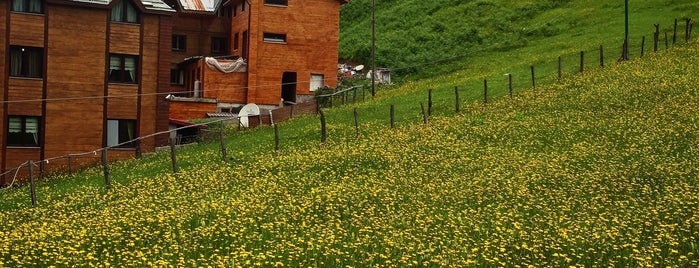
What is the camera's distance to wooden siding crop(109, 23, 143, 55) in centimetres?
4506

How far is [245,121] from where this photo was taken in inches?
2040

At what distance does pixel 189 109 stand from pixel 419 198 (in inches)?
1495

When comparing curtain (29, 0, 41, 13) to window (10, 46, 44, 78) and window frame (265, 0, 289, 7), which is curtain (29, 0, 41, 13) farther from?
window frame (265, 0, 289, 7)

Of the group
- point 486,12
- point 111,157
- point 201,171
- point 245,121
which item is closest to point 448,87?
point 245,121

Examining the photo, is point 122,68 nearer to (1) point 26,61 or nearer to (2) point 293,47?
(1) point 26,61

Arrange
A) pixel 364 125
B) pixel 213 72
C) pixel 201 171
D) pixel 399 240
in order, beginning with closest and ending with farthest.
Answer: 1. pixel 399 240
2. pixel 201 171
3. pixel 364 125
4. pixel 213 72

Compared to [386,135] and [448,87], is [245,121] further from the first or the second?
[386,135]

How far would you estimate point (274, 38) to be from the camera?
6069cm

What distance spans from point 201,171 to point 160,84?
17919 mm

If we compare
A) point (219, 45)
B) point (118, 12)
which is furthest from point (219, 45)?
point (118, 12)

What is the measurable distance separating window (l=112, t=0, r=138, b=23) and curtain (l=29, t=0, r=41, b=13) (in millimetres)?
4072

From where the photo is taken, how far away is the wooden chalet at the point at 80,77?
4312 centimetres

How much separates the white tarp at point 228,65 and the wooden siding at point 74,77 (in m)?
14.6

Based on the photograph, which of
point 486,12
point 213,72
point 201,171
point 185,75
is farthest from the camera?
point 486,12
